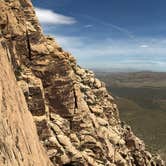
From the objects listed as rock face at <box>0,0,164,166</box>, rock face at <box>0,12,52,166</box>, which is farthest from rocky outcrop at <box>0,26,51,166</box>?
rock face at <box>0,0,164,166</box>

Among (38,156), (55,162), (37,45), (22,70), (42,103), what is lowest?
(55,162)

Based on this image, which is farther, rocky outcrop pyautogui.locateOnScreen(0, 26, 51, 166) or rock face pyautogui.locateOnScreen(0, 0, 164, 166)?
rock face pyautogui.locateOnScreen(0, 0, 164, 166)

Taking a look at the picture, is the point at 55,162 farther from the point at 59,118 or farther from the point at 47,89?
the point at 47,89

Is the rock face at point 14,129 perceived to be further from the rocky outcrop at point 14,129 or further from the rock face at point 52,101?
the rock face at point 52,101

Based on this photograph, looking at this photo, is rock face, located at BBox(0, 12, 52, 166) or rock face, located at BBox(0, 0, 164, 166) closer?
rock face, located at BBox(0, 12, 52, 166)

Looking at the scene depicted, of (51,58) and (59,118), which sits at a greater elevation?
(51,58)

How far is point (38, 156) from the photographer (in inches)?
1435

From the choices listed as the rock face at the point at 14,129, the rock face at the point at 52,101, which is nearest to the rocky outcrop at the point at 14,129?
the rock face at the point at 14,129

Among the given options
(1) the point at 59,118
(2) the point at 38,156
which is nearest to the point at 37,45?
(1) the point at 59,118

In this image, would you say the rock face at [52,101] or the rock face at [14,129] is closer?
the rock face at [14,129]

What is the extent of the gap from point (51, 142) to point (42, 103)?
499 cm

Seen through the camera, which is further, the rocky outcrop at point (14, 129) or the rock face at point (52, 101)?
the rock face at point (52, 101)

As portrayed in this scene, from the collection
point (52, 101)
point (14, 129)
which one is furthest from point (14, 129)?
point (52, 101)

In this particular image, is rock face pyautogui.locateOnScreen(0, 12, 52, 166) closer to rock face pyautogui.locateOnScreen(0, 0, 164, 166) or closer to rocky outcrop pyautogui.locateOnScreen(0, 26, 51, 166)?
rocky outcrop pyautogui.locateOnScreen(0, 26, 51, 166)
